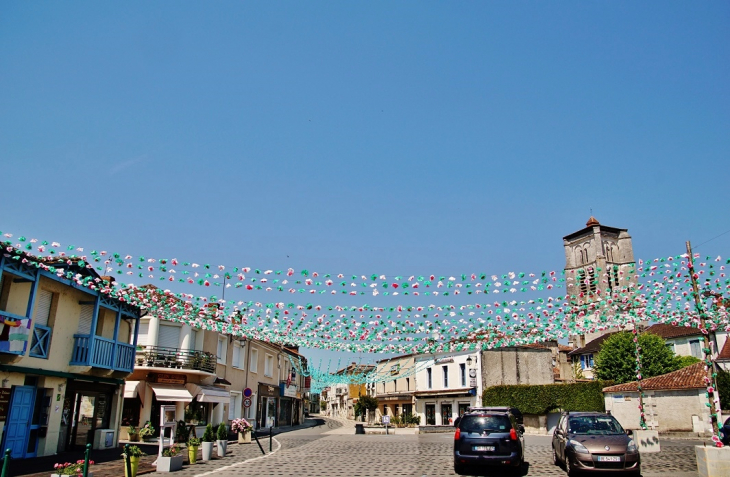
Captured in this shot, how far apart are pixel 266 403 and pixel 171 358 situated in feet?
51.2

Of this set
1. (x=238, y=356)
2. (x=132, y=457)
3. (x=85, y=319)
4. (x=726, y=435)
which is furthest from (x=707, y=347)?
(x=238, y=356)

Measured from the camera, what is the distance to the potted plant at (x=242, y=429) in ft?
75.3

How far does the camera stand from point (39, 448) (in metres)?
16.8

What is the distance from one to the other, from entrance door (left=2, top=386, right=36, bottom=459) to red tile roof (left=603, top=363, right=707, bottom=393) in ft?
103

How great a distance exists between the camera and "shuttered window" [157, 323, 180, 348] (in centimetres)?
2691

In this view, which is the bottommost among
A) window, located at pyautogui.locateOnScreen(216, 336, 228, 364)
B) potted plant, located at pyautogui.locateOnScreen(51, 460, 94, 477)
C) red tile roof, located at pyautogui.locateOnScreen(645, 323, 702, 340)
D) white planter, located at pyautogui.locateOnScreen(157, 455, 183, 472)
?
white planter, located at pyautogui.locateOnScreen(157, 455, 183, 472)

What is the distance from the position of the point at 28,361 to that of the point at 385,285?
11312 millimetres

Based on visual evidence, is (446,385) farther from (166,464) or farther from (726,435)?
(166,464)

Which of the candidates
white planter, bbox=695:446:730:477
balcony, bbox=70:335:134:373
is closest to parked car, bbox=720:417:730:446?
white planter, bbox=695:446:730:477

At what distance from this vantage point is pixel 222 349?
31.8 m

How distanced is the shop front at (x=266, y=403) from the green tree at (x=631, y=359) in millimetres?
25811

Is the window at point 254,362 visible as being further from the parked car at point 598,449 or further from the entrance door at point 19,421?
the parked car at point 598,449

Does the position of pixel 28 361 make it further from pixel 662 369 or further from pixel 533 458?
pixel 662 369

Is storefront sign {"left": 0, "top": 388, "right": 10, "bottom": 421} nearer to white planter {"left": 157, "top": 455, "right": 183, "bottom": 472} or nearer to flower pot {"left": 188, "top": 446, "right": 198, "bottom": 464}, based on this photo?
white planter {"left": 157, "top": 455, "right": 183, "bottom": 472}
